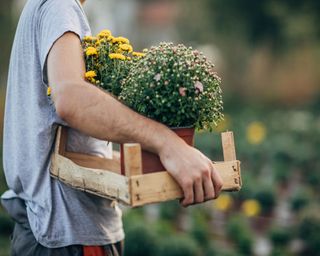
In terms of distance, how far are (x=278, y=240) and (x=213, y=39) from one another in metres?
17.3

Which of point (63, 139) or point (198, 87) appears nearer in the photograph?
point (198, 87)

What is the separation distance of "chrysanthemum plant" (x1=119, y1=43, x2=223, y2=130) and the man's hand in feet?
0.48

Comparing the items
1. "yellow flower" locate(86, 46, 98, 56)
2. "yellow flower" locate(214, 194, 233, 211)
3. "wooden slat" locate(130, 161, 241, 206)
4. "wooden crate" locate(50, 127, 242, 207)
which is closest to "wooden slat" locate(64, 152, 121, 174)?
"wooden crate" locate(50, 127, 242, 207)

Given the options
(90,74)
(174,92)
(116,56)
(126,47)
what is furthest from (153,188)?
(126,47)

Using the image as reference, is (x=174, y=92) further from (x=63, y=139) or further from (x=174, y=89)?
(x=63, y=139)

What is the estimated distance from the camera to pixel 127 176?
2141mm

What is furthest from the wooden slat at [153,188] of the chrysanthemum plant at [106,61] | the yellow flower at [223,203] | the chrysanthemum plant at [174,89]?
the yellow flower at [223,203]

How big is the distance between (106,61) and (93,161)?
0.39 m

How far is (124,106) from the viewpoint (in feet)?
7.51

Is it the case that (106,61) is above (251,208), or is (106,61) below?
above

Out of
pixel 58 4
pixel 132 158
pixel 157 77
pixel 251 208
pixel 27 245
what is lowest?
pixel 251 208

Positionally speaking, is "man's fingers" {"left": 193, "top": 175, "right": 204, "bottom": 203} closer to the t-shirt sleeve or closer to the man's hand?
the man's hand

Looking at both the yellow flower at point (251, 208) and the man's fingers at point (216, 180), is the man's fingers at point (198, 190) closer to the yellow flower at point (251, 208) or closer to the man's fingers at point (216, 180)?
the man's fingers at point (216, 180)

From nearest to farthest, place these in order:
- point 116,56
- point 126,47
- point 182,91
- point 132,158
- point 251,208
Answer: point 132,158 → point 182,91 → point 116,56 → point 126,47 → point 251,208
